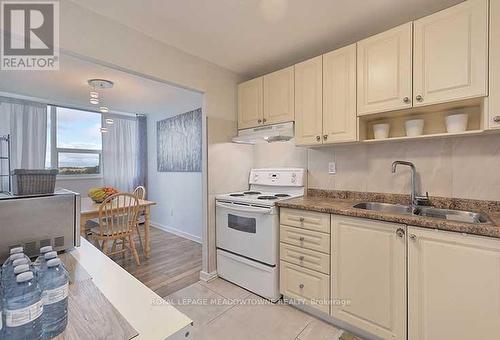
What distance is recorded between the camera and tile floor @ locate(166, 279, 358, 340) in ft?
5.49

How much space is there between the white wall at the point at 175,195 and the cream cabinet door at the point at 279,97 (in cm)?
135

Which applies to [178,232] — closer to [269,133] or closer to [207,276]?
[207,276]

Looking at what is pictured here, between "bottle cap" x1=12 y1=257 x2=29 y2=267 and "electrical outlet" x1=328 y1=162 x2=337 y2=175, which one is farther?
"electrical outlet" x1=328 y1=162 x2=337 y2=175

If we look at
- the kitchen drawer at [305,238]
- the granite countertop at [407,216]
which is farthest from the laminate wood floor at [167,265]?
the granite countertop at [407,216]

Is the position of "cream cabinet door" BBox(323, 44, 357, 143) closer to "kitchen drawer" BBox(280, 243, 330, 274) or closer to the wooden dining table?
"kitchen drawer" BBox(280, 243, 330, 274)

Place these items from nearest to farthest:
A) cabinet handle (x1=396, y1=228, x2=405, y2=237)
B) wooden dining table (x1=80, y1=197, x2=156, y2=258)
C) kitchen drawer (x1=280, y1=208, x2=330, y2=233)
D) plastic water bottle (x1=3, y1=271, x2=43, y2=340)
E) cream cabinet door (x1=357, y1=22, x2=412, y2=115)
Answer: plastic water bottle (x1=3, y1=271, x2=43, y2=340), cabinet handle (x1=396, y1=228, x2=405, y2=237), cream cabinet door (x1=357, y1=22, x2=412, y2=115), kitchen drawer (x1=280, y1=208, x2=330, y2=233), wooden dining table (x1=80, y1=197, x2=156, y2=258)

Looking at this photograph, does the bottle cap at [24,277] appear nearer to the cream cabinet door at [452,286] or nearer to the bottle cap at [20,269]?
the bottle cap at [20,269]

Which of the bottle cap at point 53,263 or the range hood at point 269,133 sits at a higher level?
the range hood at point 269,133

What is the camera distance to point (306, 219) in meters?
1.86

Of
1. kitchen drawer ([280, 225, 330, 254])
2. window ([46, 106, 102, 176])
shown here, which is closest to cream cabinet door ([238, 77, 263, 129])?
kitchen drawer ([280, 225, 330, 254])

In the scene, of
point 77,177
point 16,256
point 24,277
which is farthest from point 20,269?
point 77,177

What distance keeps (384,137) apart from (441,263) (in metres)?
0.97

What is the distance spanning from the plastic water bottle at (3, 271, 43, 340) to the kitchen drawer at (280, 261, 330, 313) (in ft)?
5.48

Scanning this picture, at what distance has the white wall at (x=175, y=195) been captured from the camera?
150 inches
